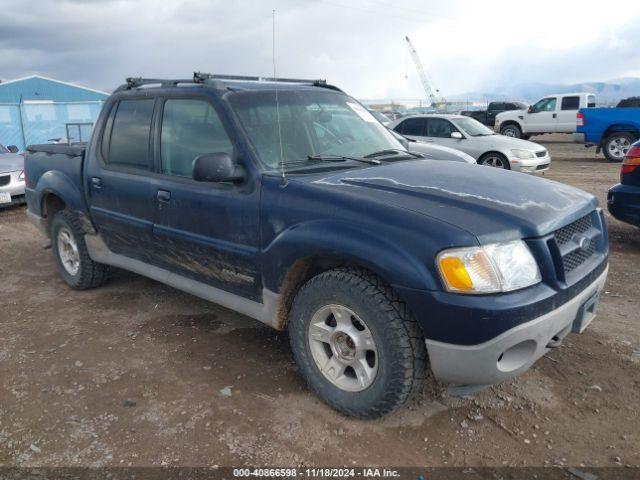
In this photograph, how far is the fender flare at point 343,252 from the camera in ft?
8.24

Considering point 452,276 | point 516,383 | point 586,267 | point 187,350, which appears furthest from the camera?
point 187,350

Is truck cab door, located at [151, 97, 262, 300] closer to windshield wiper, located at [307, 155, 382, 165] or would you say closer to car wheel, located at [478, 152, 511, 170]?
windshield wiper, located at [307, 155, 382, 165]

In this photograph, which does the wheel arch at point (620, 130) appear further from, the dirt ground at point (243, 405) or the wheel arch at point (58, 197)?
the wheel arch at point (58, 197)

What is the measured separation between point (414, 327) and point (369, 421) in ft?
2.17

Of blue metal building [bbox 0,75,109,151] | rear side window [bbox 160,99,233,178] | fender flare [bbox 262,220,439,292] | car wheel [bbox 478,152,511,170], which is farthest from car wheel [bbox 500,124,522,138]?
fender flare [bbox 262,220,439,292]

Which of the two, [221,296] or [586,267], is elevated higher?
[586,267]

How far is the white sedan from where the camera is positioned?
426 inches

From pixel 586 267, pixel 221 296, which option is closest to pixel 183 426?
pixel 221 296

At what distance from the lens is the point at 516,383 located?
3301 millimetres

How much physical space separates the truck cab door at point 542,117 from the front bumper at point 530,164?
11275mm

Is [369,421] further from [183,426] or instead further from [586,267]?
[586,267]

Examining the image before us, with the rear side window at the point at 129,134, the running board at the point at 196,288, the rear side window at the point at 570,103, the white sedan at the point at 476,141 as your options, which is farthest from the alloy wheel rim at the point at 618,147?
the running board at the point at 196,288

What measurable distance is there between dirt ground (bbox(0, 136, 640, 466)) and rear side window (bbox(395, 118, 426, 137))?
7.70 m

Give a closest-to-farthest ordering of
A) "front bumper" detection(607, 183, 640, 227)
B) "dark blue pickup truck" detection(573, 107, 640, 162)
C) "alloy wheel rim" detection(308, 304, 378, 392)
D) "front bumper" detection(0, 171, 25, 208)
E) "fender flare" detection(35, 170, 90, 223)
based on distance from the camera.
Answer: "alloy wheel rim" detection(308, 304, 378, 392), "fender flare" detection(35, 170, 90, 223), "front bumper" detection(607, 183, 640, 227), "front bumper" detection(0, 171, 25, 208), "dark blue pickup truck" detection(573, 107, 640, 162)
